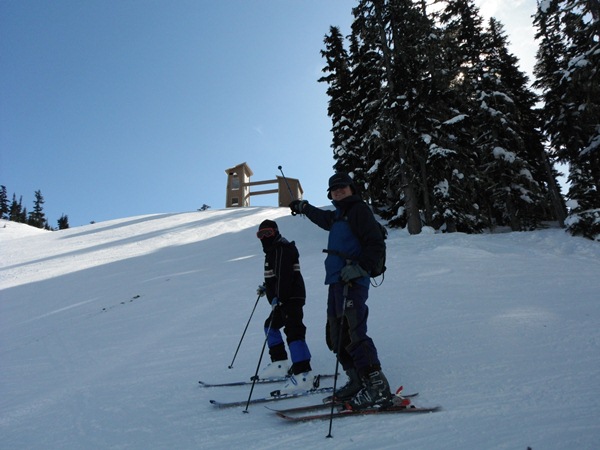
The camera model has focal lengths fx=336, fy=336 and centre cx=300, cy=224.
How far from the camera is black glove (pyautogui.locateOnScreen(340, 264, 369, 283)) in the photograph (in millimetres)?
3312

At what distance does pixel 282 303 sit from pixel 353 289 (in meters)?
1.35

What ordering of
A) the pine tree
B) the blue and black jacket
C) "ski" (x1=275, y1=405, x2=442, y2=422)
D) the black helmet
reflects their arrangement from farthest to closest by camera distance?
1. the pine tree
2. the black helmet
3. the blue and black jacket
4. "ski" (x1=275, y1=405, x2=442, y2=422)

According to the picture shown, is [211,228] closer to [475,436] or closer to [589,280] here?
[589,280]

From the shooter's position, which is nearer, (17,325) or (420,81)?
(17,325)

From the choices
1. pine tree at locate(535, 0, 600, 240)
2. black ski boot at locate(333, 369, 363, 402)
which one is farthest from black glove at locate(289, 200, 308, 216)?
pine tree at locate(535, 0, 600, 240)

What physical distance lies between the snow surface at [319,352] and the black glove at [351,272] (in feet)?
4.08

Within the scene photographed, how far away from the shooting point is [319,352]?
5180 millimetres

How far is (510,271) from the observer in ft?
28.0

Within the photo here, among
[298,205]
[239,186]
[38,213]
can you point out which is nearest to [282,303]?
[298,205]

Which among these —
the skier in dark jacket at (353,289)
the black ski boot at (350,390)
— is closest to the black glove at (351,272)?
the skier in dark jacket at (353,289)

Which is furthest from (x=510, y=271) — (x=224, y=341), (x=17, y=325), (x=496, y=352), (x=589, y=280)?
(x=17, y=325)

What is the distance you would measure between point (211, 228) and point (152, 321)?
15.1 m

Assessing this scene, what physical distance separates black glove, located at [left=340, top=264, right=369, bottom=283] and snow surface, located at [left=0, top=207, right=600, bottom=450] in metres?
1.24

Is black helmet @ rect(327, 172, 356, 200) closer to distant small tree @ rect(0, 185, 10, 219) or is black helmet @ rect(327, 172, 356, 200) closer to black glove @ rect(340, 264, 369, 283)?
black glove @ rect(340, 264, 369, 283)
